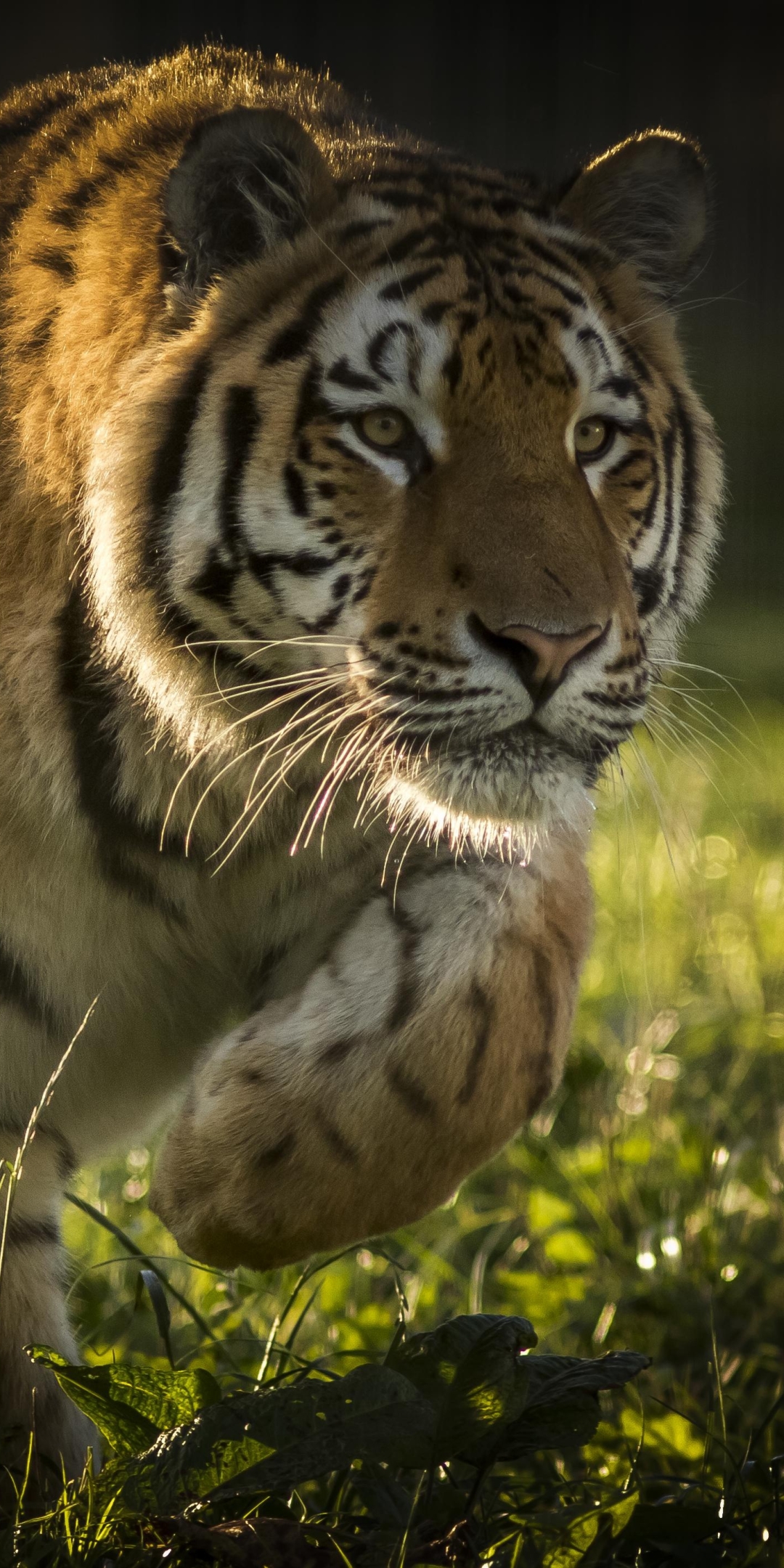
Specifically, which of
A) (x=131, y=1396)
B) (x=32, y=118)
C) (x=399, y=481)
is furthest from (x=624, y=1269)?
(x=32, y=118)

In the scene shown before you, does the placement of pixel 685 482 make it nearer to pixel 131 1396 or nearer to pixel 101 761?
pixel 101 761

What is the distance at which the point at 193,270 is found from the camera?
71.5 inches

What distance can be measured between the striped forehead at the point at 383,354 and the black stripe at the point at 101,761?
0.38 metres

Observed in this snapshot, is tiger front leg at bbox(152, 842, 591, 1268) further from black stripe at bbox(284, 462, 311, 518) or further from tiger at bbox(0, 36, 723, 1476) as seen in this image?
black stripe at bbox(284, 462, 311, 518)

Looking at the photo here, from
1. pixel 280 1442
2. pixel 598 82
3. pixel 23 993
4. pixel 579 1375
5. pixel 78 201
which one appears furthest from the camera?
pixel 598 82

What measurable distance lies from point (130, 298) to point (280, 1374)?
1.14m

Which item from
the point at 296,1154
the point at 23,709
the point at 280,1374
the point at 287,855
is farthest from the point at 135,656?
the point at 280,1374

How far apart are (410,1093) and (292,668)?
18.9 inches

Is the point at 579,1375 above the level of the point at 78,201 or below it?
below

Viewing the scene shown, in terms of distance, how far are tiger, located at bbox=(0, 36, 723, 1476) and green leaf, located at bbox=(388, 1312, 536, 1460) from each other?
304 mm

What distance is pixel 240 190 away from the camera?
181 centimetres

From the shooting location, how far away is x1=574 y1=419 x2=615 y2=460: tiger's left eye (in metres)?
1.81

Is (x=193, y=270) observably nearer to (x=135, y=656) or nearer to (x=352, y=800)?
(x=135, y=656)

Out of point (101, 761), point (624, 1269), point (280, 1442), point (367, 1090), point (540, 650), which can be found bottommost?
point (624, 1269)
